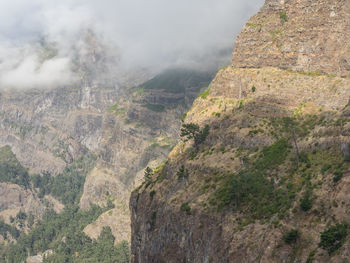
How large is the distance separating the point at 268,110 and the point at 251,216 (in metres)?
43.9

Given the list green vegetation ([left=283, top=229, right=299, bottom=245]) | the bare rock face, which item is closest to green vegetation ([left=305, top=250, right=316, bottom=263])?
green vegetation ([left=283, top=229, right=299, bottom=245])

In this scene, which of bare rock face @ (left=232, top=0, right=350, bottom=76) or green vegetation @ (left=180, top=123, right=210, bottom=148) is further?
green vegetation @ (left=180, top=123, right=210, bottom=148)

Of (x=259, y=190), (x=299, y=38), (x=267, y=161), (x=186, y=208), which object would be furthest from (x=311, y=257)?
(x=299, y=38)

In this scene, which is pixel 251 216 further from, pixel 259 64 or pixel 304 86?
pixel 259 64

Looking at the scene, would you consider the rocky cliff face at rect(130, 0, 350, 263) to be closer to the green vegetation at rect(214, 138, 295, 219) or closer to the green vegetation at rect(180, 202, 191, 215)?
the green vegetation at rect(180, 202, 191, 215)

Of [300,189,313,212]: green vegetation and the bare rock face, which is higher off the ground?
the bare rock face

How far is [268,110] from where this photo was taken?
12025cm

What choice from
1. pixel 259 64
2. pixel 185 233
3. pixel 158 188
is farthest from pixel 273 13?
pixel 185 233

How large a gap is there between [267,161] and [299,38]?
165 feet

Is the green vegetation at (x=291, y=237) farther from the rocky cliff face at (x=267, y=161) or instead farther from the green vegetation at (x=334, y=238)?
the green vegetation at (x=334, y=238)

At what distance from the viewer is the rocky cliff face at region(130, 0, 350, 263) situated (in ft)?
250

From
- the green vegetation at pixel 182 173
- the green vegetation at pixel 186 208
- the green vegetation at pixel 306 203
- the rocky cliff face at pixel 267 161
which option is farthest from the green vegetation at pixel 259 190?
the green vegetation at pixel 182 173

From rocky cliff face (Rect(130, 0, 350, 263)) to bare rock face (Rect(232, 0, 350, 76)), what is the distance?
34 cm

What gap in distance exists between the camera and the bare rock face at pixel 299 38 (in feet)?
398
